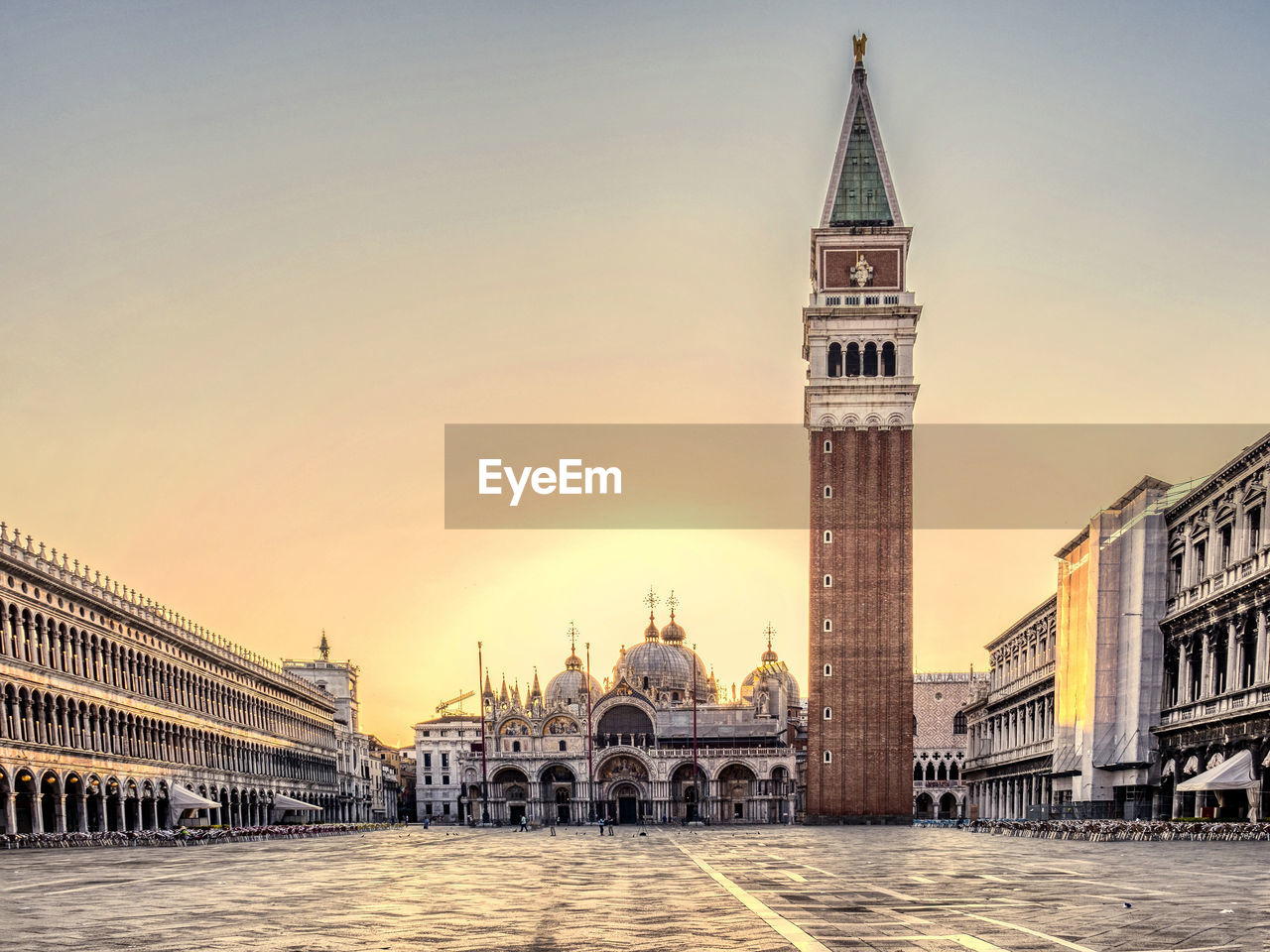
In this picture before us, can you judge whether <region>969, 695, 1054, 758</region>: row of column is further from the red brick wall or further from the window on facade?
the window on facade

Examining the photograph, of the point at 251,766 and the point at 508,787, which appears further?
the point at 508,787

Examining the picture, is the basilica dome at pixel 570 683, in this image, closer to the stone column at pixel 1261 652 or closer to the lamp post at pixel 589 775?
the lamp post at pixel 589 775

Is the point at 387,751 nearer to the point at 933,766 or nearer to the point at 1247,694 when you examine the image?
the point at 933,766

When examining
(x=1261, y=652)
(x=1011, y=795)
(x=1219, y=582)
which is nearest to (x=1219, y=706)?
(x=1261, y=652)

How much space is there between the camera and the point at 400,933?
1620 centimetres

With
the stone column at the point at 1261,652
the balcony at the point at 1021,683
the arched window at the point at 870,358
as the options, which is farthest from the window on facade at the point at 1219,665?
the arched window at the point at 870,358

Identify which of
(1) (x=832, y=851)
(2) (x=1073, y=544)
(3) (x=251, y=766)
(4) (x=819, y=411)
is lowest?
(3) (x=251, y=766)

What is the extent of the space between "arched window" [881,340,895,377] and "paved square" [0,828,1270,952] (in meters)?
55.3

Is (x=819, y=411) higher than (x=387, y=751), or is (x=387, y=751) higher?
(x=819, y=411)

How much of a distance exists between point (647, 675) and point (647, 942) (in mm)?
120219

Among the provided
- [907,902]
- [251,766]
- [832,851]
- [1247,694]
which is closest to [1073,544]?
[1247,694]

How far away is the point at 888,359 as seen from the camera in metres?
88.6

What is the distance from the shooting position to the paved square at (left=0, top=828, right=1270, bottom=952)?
1498 centimetres

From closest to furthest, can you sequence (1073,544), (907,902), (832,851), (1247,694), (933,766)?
(907,902) → (832,851) → (1247,694) → (1073,544) → (933,766)
